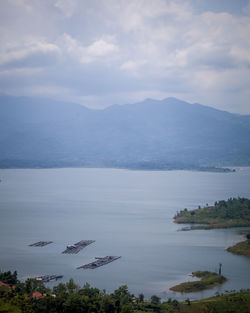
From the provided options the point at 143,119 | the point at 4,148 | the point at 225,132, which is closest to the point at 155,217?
the point at 4,148

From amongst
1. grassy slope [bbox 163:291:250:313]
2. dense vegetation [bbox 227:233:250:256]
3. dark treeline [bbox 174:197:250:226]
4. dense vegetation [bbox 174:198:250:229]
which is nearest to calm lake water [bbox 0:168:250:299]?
dense vegetation [bbox 227:233:250:256]

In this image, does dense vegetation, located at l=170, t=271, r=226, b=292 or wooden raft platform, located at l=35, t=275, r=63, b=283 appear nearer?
dense vegetation, located at l=170, t=271, r=226, b=292

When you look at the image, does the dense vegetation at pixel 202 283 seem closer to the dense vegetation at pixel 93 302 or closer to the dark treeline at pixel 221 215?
the dense vegetation at pixel 93 302

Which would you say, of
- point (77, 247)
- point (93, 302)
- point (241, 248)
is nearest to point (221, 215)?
point (241, 248)

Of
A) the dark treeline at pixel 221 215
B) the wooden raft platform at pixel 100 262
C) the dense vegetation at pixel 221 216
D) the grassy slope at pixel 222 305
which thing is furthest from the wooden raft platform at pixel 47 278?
the dark treeline at pixel 221 215

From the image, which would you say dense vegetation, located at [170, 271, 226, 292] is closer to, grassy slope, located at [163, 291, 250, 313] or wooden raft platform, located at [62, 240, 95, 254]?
grassy slope, located at [163, 291, 250, 313]

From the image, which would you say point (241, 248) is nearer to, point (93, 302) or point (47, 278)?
point (47, 278)

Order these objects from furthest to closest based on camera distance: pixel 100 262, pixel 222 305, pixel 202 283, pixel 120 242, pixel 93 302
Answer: pixel 120 242, pixel 100 262, pixel 202 283, pixel 222 305, pixel 93 302
